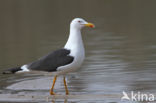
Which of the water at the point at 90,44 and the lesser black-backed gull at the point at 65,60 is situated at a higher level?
the water at the point at 90,44

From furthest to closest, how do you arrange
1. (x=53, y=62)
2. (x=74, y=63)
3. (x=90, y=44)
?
(x=90, y=44) < (x=53, y=62) < (x=74, y=63)

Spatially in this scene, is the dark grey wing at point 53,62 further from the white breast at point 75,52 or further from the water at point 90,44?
the water at point 90,44

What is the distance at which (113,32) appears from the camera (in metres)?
21.2

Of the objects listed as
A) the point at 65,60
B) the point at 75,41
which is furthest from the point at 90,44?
the point at 65,60

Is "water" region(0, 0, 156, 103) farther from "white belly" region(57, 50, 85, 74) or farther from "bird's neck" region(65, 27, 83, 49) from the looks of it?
"bird's neck" region(65, 27, 83, 49)

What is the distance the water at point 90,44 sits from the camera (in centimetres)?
1112

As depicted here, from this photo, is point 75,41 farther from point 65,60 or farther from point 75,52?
point 65,60

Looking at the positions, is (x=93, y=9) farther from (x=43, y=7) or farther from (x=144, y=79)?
(x=144, y=79)

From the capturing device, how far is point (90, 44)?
18.0 meters

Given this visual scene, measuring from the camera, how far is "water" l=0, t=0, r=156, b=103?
1112cm

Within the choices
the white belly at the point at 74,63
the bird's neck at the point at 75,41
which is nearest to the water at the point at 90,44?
the white belly at the point at 74,63

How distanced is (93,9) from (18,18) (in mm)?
5295

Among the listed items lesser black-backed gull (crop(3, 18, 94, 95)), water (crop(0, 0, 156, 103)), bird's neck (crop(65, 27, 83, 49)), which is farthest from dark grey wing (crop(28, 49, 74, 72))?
water (crop(0, 0, 156, 103))

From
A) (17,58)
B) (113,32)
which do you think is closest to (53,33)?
(113,32)
